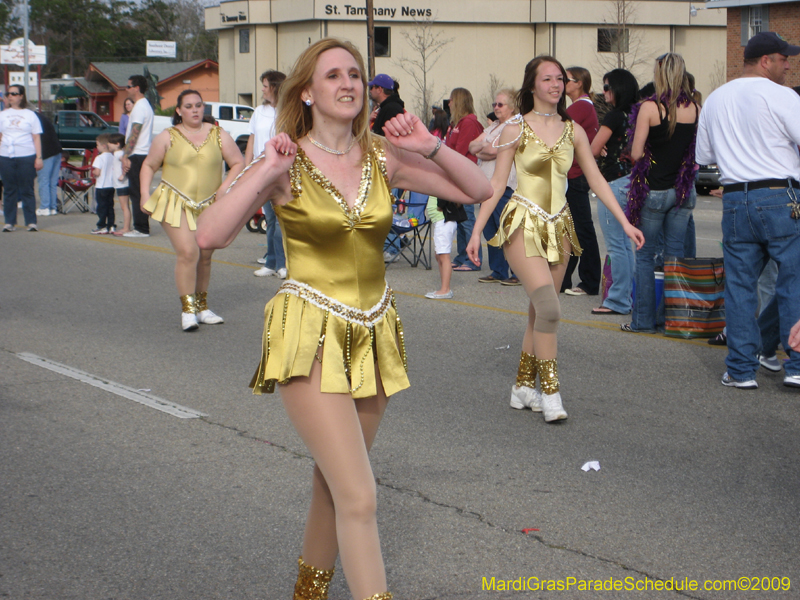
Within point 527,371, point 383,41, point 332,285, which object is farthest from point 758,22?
point 332,285

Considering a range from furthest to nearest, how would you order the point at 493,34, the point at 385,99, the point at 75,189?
the point at 493,34, the point at 75,189, the point at 385,99

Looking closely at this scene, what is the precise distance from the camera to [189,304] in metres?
8.34

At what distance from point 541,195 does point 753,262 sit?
1.69 m

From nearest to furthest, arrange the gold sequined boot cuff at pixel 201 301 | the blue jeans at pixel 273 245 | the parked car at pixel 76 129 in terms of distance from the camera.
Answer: the gold sequined boot cuff at pixel 201 301 → the blue jeans at pixel 273 245 → the parked car at pixel 76 129

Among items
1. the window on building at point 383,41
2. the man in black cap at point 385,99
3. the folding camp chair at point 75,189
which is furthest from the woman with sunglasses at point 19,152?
the window on building at point 383,41

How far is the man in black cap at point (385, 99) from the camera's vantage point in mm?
10883

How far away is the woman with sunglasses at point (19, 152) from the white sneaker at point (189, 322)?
836 cm

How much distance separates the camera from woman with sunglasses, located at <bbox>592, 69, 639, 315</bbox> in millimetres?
8992

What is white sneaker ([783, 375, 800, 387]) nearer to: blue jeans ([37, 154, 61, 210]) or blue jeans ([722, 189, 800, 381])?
blue jeans ([722, 189, 800, 381])

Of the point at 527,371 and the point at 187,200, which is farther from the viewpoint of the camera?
the point at 187,200

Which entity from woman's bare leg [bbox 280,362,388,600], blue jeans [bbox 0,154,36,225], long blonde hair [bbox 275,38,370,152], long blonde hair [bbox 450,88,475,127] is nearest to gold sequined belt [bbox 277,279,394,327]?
woman's bare leg [bbox 280,362,388,600]

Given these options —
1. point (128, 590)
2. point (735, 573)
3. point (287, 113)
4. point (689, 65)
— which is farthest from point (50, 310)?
point (689, 65)

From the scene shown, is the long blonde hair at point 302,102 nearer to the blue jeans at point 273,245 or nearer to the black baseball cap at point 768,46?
the black baseball cap at point 768,46

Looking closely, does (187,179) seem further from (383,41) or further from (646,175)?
(383,41)
